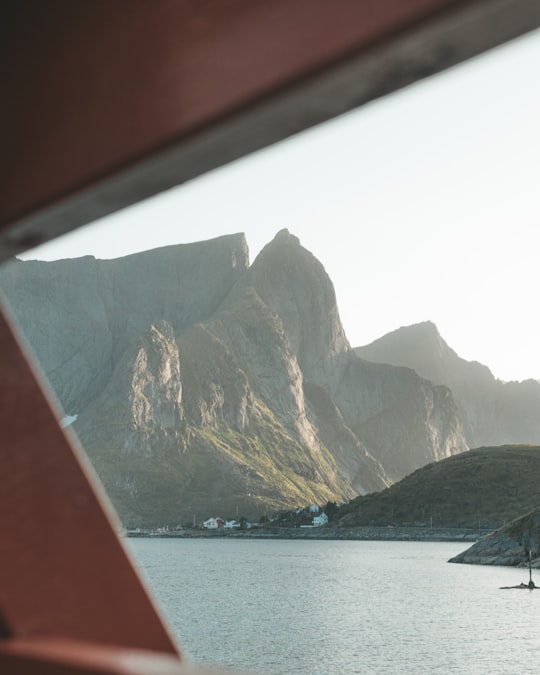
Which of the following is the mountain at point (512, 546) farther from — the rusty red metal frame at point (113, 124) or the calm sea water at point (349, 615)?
the rusty red metal frame at point (113, 124)

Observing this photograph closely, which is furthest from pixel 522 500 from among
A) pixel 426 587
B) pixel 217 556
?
Answer: pixel 426 587

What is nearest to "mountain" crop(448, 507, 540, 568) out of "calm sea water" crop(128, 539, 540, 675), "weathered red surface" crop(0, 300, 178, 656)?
"calm sea water" crop(128, 539, 540, 675)

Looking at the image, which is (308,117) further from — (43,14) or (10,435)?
(10,435)

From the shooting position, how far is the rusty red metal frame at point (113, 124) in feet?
3.79

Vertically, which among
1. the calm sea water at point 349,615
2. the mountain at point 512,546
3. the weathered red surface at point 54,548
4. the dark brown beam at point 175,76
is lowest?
the mountain at point 512,546

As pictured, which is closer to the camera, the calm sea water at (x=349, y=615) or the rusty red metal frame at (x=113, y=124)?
the rusty red metal frame at (x=113, y=124)

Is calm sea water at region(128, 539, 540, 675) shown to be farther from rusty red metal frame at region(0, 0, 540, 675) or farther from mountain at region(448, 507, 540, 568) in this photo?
rusty red metal frame at region(0, 0, 540, 675)

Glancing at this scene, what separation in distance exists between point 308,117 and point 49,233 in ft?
2.18

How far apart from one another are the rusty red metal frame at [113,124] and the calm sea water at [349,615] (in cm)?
4810

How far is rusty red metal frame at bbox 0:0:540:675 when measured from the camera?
1154mm

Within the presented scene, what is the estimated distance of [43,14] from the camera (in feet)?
5.03

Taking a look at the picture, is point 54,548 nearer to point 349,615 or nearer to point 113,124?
point 113,124

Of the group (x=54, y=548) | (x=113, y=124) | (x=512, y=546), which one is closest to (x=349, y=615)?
(x=512, y=546)

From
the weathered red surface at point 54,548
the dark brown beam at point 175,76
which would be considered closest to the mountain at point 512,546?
the weathered red surface at point 54,548
